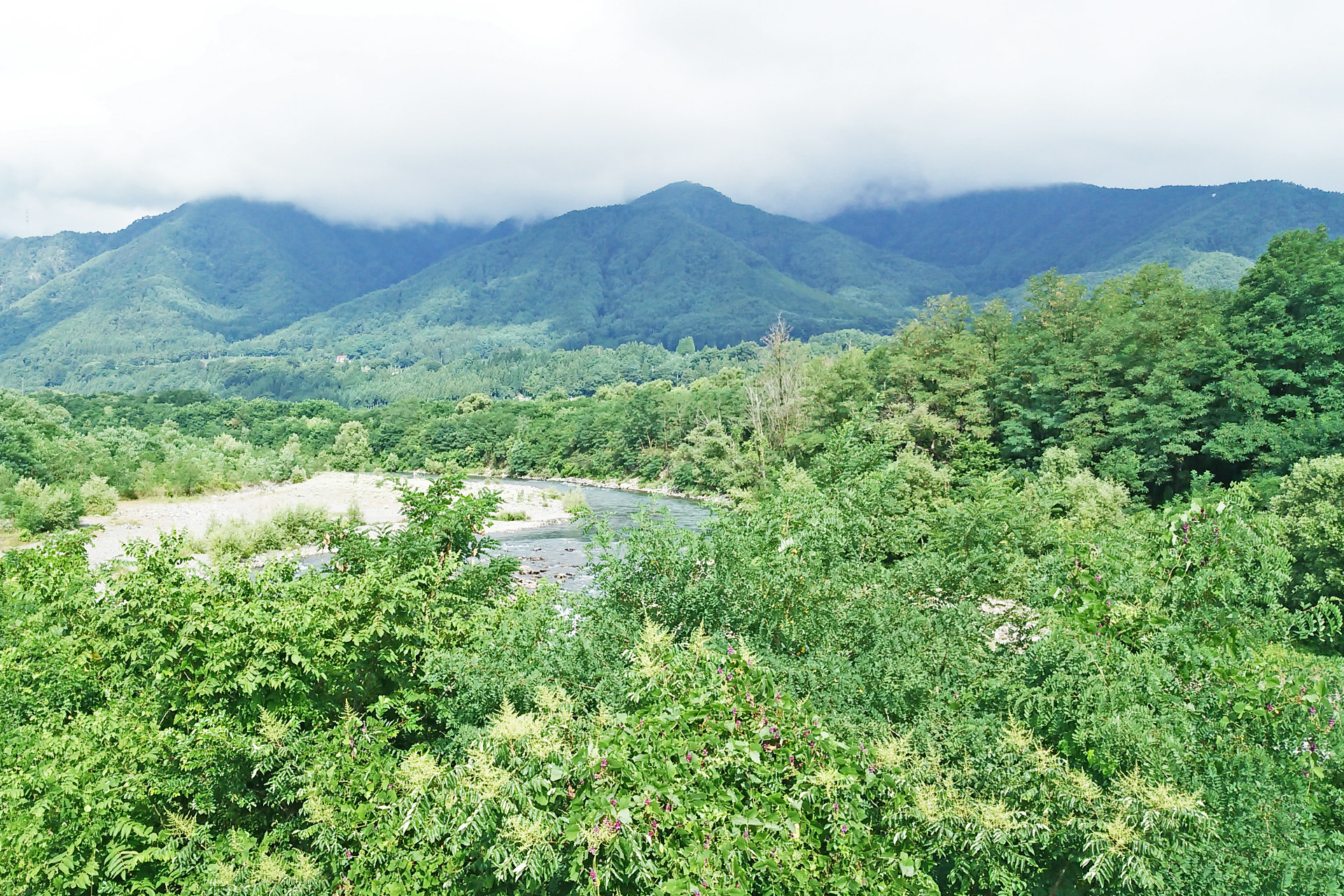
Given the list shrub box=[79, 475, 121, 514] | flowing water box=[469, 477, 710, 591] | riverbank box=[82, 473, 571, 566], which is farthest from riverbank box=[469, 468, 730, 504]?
shrub box=[79, 475, 121, 514]

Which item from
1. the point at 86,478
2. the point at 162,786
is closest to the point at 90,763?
the point at 162,786

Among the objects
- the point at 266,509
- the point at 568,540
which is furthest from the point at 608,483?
the point at 568,540

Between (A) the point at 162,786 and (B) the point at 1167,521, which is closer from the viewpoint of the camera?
(A) the point at 162,786

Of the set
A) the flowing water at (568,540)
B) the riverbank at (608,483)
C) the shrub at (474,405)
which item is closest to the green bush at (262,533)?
the flowing water at (568,540)

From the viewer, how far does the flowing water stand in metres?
31.5

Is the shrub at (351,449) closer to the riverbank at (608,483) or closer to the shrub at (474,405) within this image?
the riverbank at (608,483)

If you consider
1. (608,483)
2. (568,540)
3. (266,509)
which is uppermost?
(266,509)

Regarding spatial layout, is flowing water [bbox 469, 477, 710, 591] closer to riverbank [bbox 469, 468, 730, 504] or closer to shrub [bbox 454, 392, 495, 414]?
riverbank [bbox 469, 468, 730, 504]

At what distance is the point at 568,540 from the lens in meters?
44.4

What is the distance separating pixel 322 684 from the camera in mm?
7062

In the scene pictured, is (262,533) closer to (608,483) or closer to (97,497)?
(97,497)

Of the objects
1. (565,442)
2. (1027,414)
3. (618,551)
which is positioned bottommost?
(565,442)

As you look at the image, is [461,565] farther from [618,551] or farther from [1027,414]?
[1027,414]

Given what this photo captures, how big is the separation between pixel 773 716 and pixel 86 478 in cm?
6179
